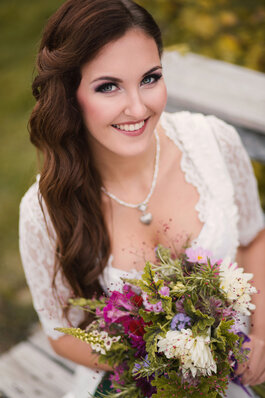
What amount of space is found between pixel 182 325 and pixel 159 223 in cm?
81

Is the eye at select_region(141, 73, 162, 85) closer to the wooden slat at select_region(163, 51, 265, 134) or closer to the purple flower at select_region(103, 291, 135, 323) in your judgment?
the purple flower at select_region(103, 291, 135, 323)

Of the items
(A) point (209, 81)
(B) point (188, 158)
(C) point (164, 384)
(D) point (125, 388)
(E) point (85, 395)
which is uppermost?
(A) point (209, 81)

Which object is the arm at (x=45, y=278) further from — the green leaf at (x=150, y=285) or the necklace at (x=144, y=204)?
the green leaf at (x=150, y=285)

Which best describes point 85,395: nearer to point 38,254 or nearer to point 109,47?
point 38,254

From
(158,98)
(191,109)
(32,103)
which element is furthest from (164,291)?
(32,103)

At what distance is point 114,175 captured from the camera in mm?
2482

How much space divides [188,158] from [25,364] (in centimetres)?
165

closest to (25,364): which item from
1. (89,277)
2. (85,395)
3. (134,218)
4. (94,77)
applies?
(85,395)

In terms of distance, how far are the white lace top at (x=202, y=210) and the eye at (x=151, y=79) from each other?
1.66 ft

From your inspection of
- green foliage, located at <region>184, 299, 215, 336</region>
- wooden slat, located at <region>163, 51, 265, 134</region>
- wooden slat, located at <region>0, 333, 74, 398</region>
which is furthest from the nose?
wooden slat, located at <region>0, 333, 74, 398</region>

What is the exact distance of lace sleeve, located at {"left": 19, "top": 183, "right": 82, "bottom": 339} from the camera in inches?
92.0

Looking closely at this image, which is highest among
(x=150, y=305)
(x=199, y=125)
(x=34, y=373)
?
(x=199, y=125)

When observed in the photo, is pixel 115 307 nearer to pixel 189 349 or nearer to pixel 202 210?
pixel 189 349

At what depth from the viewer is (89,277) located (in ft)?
7.81
